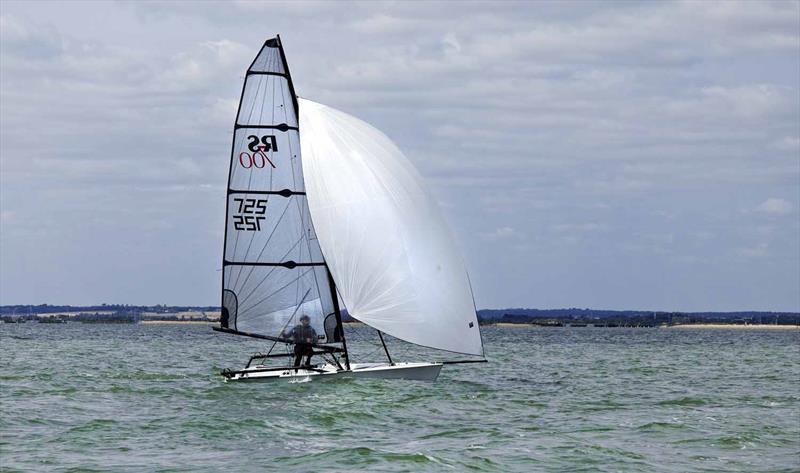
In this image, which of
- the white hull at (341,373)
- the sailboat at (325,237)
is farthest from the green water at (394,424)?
the sailboat at (325,237)

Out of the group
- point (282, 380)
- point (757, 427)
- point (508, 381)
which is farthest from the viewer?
point (508, 381)

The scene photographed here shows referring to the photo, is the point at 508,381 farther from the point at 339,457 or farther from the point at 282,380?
the point at 339,457

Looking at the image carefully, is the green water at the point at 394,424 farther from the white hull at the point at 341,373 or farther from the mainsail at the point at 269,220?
the mainsail at the point at 269,220

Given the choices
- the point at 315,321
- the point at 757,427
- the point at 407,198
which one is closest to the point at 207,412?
the point at 315,321

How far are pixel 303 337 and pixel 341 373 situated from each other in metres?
2.73

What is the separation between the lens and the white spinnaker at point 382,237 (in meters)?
37.7

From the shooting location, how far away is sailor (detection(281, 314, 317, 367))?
1538 inches

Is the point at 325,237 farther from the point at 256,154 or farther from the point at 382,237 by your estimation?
the point at 256,154

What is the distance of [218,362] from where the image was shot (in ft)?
214

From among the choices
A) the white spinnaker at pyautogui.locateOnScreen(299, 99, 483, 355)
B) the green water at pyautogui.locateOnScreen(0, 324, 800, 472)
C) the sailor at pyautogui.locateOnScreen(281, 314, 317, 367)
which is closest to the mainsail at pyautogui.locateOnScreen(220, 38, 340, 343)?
the sailor at pyautogui.locateOnScreen(281, 314, 317, 367)

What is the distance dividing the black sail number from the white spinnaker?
1.63 m

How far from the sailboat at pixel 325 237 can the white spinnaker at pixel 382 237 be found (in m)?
0.03

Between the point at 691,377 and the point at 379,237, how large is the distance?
2351 centimetres

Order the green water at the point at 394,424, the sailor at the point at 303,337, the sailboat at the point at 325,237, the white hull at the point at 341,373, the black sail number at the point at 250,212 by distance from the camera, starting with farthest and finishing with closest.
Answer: the sailor at the point at 303,337 < the black sail number at the point at 250,212 < the sailboat at the point at 325,237 < the white hull at the point at 341,373 < the green water at the point at 394,424
